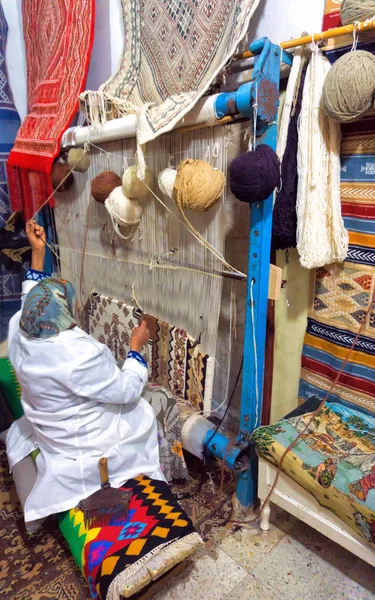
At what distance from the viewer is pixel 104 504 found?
1433 millimetres

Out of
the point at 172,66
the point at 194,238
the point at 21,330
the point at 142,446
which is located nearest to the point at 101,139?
the point at 172,66

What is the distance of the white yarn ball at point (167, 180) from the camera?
58.9 inches

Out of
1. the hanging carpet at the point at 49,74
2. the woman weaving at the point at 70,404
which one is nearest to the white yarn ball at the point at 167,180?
the woman weaving at the point at 70,404

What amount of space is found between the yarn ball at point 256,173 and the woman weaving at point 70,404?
2.35ft

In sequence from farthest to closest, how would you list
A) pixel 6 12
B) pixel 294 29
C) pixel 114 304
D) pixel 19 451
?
pixel 6 12 < pixel 114 304 < pixel 19 451 < pixel 294 29

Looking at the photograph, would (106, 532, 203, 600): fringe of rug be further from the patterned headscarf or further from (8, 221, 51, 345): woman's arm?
(8, 221, 51, 345): woman's arm

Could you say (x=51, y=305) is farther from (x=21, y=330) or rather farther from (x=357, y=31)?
(x=357, y=31)

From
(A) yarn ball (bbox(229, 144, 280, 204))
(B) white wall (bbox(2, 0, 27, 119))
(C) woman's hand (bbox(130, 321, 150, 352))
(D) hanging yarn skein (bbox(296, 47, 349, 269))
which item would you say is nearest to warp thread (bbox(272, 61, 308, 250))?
(D) hanging yarn skein (bbox(296, 47, 349, 269))

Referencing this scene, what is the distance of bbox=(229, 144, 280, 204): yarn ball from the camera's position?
1.22m

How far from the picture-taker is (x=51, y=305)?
53.6 inches

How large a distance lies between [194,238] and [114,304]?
2.31 feet

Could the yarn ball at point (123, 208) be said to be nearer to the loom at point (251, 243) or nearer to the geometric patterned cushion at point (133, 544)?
the loom at point (251, 243)

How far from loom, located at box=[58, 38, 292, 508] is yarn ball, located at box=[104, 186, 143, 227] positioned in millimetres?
243

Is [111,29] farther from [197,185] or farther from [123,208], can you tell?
[197,185]
